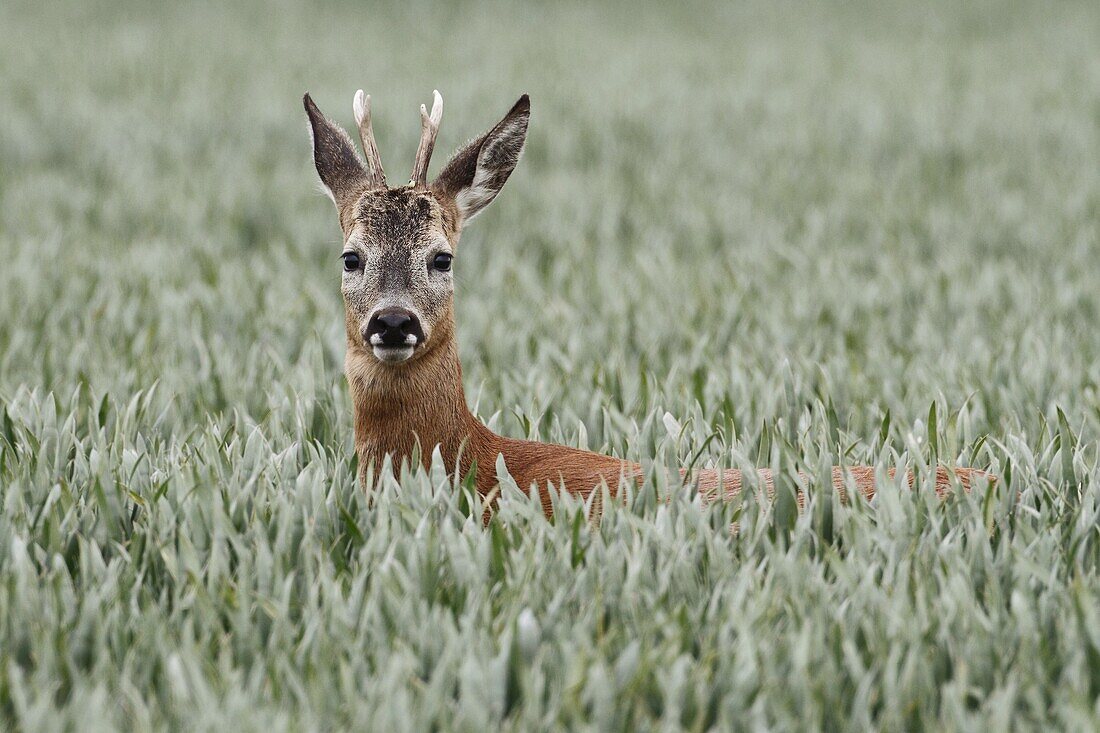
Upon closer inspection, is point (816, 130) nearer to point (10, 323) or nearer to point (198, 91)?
point (198, 91)

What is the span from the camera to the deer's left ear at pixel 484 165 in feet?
14.3

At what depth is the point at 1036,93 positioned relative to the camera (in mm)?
14867

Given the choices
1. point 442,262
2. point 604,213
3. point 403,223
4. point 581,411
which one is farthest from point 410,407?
point 604,213

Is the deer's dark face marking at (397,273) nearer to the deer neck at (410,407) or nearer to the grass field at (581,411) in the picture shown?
the deer neck at (410,407)

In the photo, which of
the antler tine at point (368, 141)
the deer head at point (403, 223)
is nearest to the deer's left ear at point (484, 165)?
the deer head at point (403, 223)

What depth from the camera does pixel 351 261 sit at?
4.16 meters

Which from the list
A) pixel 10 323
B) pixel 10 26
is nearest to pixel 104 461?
pixel 10 323

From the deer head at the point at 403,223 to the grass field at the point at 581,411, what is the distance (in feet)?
1.50

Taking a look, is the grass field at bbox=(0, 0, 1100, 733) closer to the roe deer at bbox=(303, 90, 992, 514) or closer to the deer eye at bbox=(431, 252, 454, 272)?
the roe deer at bbox=(303, 90, 992, 514)

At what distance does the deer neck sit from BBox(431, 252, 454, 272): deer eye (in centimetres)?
19

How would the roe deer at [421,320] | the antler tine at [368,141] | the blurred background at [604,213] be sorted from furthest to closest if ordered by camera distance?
the blurred background at [604,213]
the antler tine at [368,141]
the roe deer at [421,320]

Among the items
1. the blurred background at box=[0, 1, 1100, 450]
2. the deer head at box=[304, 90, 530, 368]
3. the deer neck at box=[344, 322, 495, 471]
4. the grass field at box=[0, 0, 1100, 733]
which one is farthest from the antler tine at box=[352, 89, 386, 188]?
the blurred background at box=[0, 1, 1100, 450]

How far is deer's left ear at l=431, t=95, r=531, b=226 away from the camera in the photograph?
4.37 meters

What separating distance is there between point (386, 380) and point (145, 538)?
0.85m
